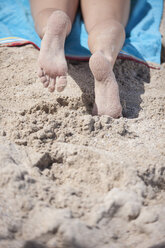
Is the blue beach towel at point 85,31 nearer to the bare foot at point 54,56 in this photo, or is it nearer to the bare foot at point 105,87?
the bare foot at point 54,56

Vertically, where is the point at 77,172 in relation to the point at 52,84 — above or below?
below

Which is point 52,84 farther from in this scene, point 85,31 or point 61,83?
point 85,31

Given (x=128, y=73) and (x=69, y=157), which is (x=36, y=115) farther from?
(x=128, y=73)

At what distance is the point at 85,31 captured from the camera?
65.8 inches

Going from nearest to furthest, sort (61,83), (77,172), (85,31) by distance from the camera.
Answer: (77,172) < (61,83) < (85,31)

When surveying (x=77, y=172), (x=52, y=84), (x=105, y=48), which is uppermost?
(x=105, y=48)

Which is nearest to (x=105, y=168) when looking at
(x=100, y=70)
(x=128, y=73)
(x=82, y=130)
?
(x=82, y=130)

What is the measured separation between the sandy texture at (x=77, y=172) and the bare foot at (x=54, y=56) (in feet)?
0.37

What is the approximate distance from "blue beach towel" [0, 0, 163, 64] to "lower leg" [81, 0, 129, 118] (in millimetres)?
162

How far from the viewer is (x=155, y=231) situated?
2.10 feet

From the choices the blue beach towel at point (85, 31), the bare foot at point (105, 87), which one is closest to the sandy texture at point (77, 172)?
the bare foot at point (105, 87)

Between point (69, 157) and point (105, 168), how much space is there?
13 centimetres

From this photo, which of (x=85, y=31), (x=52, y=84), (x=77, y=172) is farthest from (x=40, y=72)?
(x=85, y=31)

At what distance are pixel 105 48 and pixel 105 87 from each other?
20 centimetres
